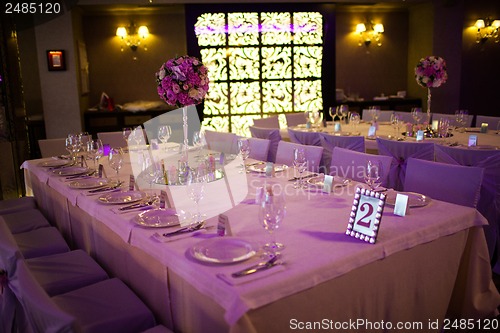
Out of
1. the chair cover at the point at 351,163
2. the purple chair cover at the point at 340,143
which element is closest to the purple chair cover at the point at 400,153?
Answer: the purple chair cover at the point at 340,143

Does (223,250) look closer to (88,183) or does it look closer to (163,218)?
(163,218)

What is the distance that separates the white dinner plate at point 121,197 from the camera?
8.93 ft

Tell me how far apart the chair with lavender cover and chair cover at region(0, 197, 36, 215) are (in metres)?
3.71

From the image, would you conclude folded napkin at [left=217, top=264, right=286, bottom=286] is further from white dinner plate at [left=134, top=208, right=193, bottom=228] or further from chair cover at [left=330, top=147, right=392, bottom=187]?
chair cover at [left=330, top=147, right=392, bottom=187]

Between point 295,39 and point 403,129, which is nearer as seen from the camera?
point 403,129

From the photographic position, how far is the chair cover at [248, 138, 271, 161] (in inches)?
177

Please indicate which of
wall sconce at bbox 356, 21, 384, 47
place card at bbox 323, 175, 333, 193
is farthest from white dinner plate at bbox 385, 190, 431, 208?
wall sconce at bbox 356, 21, 384, 47

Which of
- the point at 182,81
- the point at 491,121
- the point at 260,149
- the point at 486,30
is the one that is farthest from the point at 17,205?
the point at 486,30

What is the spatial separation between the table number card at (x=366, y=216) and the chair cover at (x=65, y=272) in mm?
1469

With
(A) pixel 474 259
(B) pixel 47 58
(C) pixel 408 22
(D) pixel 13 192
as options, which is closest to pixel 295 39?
(C) pixel 408 22

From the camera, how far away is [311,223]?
225cm

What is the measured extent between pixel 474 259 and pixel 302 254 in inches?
43.8

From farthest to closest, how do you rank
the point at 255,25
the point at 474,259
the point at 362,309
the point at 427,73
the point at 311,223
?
1. the point at 255,25
2. the point at 427,73
3. the point at 474,259
4. the point at 311,223
5. the point at 362,309

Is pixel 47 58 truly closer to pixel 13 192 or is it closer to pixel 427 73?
pixel 13 192
